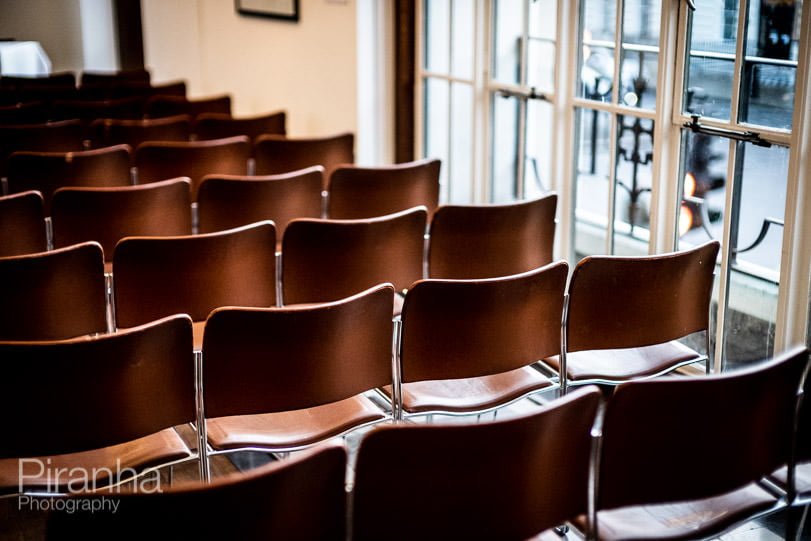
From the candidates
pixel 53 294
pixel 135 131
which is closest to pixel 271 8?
pixel 135 131

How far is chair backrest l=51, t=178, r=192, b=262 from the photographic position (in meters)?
4.02

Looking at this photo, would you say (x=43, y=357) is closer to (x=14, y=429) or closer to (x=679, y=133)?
(x=14, y=429)

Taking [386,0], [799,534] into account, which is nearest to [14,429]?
[799,534]

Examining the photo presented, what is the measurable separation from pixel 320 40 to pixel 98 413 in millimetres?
5724

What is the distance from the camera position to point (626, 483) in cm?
224

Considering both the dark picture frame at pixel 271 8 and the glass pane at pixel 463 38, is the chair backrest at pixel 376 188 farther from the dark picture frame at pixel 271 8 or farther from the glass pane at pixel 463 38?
the dark picture frame at pixel 271 8

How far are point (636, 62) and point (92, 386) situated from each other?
3317 mm

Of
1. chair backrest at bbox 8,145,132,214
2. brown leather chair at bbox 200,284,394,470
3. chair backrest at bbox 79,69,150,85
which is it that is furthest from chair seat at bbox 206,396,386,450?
chair backrest at bbox 79,69,150,85

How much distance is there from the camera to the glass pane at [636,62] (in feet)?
15.5

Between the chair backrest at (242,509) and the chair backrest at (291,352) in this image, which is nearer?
the chair backrest at (242,509)

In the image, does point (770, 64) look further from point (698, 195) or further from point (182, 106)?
point (182, 106)

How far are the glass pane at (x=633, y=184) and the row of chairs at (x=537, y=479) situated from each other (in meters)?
2.42

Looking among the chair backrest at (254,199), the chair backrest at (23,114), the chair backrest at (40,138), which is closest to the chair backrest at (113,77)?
the chair backrest at (23,114)

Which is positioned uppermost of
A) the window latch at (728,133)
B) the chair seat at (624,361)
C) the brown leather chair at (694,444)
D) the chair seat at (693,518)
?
the window latch at (728,133)
